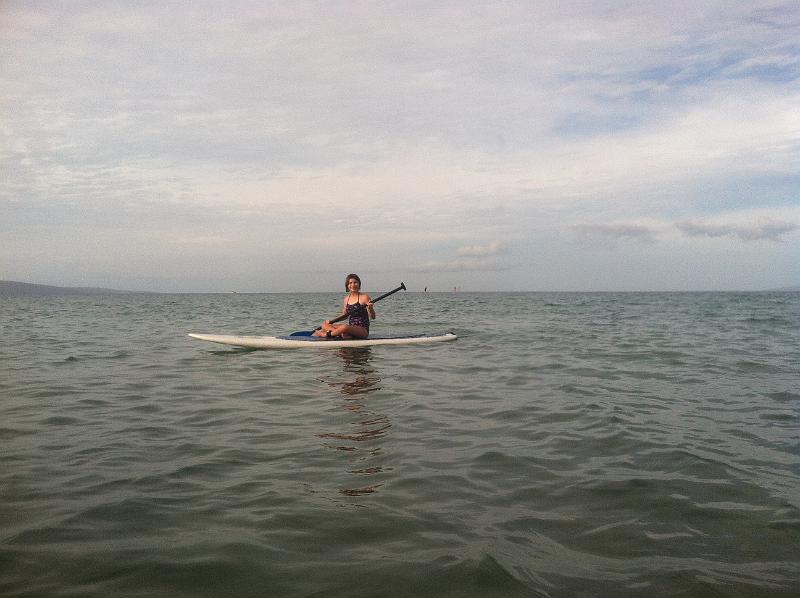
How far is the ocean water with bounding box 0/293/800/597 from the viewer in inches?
126

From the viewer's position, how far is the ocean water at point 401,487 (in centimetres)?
320

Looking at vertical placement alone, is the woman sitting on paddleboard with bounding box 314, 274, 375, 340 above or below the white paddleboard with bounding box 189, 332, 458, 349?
above

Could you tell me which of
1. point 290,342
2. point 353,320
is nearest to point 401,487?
point 290,342

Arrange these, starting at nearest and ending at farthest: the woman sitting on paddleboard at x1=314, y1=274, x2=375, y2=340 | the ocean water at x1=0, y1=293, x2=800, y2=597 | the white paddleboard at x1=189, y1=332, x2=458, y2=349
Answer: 1. the ocean water at x1=0, y1=293, x2=800, y2=597
2. the white paddleboard at x1=189, y1=332, x2=458, y2=349
3. the woman sitting on paddleboard at x1=314, y1=274, x2=375, y2=340

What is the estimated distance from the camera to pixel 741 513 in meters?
4.07

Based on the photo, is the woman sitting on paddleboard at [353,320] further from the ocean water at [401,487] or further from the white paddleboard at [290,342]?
the ocean water at [401,487]

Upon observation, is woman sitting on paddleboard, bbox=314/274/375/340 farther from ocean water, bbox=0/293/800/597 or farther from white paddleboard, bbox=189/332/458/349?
ocean water, bbox=0/293/800/597

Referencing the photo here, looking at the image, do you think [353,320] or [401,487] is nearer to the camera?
[401,487]

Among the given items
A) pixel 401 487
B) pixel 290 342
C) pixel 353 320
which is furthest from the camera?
pixel 353 320

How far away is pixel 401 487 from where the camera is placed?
4566 millimetres

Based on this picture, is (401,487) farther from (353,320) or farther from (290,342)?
(353,320)

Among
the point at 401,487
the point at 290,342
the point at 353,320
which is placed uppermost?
the point at 353,320

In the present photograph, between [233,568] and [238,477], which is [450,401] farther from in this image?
[233,568]

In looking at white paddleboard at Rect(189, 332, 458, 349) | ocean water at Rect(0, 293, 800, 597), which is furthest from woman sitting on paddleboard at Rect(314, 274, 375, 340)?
ocean water at Rect(0, 293, 800, 597)
